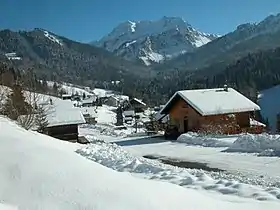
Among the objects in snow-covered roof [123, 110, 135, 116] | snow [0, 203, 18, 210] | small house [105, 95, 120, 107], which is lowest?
snow [0, 203, 18, 210]

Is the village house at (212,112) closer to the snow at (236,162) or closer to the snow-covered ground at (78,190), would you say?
the snow at (236,162)

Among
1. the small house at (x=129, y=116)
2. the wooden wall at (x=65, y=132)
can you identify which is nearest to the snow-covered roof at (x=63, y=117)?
the wooden wall at (x=65, y=132)

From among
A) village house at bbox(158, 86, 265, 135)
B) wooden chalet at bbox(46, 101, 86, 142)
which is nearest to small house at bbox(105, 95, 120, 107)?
wooden chalet at bbox(46, 101, 86, 142)

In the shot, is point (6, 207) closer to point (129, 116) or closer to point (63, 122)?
point (63, 122)

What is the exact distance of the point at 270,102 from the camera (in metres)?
119

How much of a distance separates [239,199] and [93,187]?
3384 mm

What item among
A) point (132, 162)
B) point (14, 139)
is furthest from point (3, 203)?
point (132, 162)

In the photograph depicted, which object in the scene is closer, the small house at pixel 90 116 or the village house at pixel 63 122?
the village house at pixel 63 122

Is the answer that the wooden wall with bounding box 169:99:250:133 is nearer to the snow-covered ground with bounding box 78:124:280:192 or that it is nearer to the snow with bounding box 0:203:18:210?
the snow-covered ground with bounding box 78:124:280:192

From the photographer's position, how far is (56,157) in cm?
952

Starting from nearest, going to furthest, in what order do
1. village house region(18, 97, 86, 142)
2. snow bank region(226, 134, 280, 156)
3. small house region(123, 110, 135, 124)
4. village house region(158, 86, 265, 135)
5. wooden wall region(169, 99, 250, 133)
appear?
snow bank region(226, 134, 280, 156), wooden wall region(169, 99, 250, 133), village house region(158, 86, 265, 135), village house region(18, 97, 86, 142), small house region(123, 110, 135, 124)

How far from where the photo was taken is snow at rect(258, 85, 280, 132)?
106481mm

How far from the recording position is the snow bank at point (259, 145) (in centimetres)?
1745

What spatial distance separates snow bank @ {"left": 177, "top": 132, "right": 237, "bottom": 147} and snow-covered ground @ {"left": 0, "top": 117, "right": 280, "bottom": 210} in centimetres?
1253
